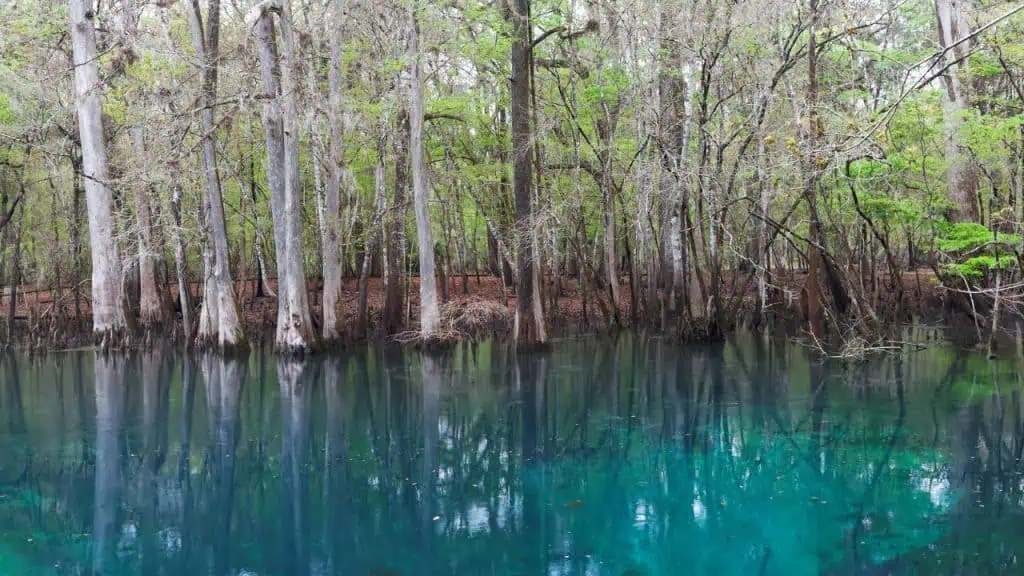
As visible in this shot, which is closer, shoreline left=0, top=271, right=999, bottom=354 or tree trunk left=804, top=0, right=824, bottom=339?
tree trunk left=804, top=0, right=824, bottom=339

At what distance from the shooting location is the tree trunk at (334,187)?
57.4 ft

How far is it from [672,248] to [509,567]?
1439 cm

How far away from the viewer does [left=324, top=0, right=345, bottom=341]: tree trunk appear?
17.5 meters

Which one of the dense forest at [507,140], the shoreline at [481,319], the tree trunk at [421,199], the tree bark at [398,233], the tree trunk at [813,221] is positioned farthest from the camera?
the tree bark at [398,233]

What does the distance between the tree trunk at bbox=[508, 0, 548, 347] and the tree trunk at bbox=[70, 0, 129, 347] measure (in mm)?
9222

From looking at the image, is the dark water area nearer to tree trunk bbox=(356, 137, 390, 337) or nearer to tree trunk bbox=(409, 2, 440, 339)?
tree trunk bbox=(409, 2, 440, 339)

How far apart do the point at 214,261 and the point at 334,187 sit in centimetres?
320

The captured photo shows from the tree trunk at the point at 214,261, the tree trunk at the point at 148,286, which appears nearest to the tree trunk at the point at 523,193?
the tree trunk at the point at 214,261

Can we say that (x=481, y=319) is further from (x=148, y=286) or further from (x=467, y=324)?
(x=148, y=286)

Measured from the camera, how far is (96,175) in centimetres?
1820

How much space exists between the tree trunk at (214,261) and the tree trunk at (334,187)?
2.03 metres

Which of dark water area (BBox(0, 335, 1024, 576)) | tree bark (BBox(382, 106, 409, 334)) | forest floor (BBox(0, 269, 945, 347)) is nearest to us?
dark water area (BBox(0, 335, 1024, 576))

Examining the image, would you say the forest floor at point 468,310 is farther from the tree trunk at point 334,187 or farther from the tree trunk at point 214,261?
the tree trunk at point 214,261

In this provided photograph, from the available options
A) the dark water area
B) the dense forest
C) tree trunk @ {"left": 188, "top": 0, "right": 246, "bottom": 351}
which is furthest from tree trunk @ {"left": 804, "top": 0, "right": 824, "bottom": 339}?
tree trunk @ {"left": 188, "top": 0, "right": 246, "bottom": 351}
